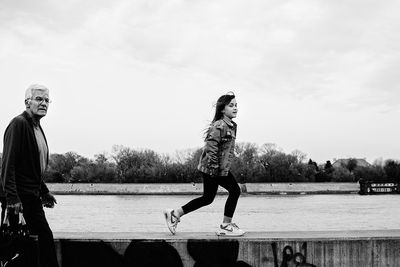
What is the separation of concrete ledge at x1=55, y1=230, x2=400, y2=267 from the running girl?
1.00 ft

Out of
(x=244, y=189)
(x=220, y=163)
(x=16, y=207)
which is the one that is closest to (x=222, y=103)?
(x=220, y=163)

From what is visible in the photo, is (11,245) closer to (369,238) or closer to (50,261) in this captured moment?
(50,261)

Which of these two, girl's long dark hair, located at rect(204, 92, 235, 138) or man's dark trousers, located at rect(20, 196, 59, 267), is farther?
girl's long dark hair, located at rect(204, 92, 235, 138)

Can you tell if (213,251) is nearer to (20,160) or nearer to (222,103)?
(222,103)

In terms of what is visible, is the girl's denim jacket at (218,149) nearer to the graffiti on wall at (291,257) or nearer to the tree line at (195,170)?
the graffiti on wall at (291,257)

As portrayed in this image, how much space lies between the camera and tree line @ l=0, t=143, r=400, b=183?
122812 millimetres

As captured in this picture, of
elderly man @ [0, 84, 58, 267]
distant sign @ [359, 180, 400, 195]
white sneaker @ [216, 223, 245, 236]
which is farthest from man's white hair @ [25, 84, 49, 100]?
distant sign @ [359, 180, 400, 195]

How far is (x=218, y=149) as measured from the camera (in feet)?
23.4

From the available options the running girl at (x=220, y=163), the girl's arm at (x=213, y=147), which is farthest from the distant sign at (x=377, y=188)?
the girl's arm at (x=213, y=147)

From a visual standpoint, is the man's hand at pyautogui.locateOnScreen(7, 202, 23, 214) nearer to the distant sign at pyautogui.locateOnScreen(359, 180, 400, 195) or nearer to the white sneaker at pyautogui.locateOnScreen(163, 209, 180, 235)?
the white sneaker at pyautogui.locateOnScreen(163, 209, 180, 235)

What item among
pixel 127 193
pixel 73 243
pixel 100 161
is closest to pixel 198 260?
pixel 73 243

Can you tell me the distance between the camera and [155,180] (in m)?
123

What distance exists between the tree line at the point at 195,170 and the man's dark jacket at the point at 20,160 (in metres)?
111

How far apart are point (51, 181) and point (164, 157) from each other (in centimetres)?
2765
